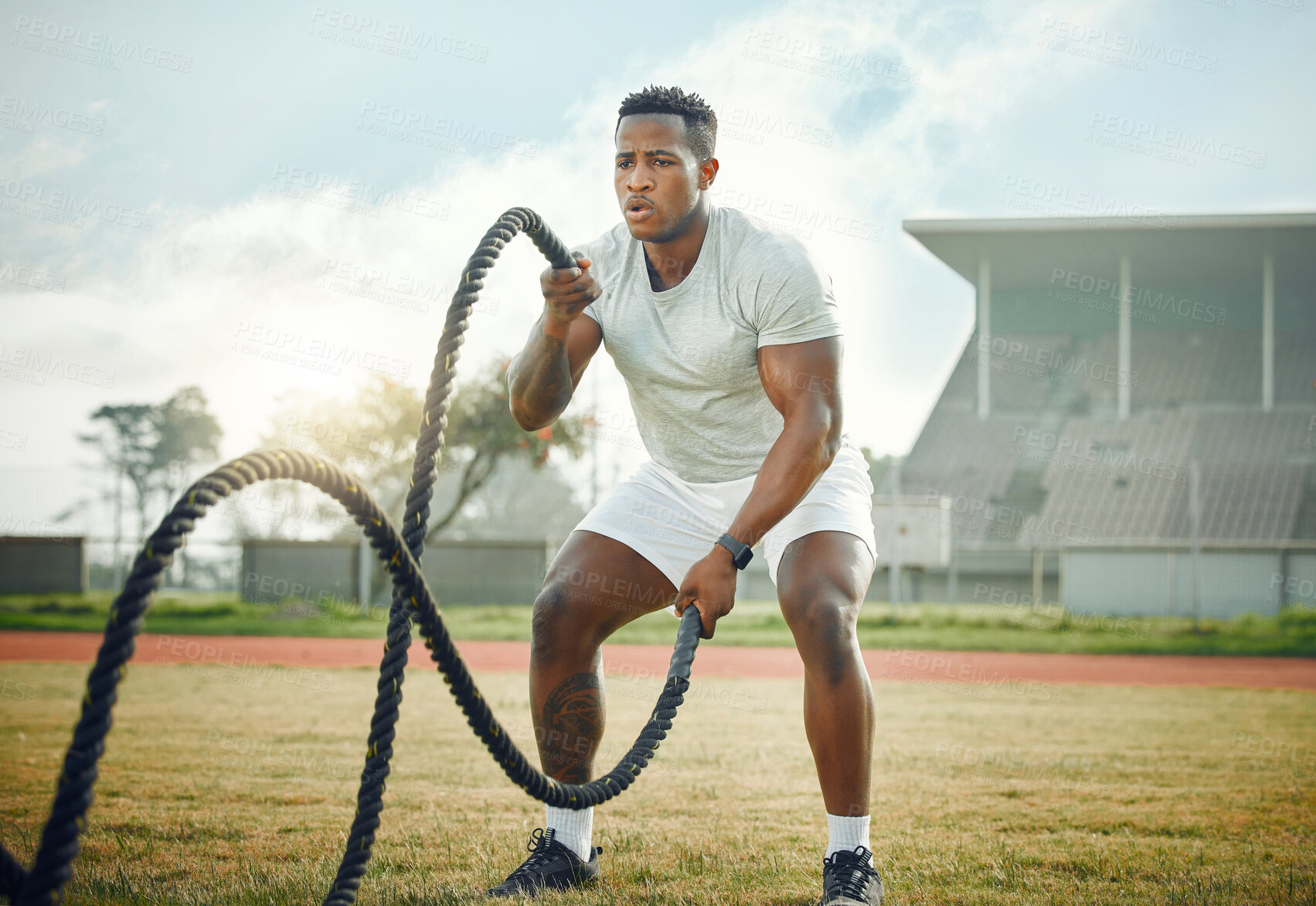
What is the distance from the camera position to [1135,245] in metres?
25.4

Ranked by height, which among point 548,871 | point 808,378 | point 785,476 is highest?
point 808,378

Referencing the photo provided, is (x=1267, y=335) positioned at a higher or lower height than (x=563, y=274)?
higher

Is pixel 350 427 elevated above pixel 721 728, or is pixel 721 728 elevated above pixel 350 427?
pixel 350 427

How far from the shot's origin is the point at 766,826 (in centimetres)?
357

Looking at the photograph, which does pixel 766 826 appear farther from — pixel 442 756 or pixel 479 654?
Answer: pixel 479 654

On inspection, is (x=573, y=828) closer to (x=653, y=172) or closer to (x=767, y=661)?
(x=653, y=172)

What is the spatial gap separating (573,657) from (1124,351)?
25.6 m

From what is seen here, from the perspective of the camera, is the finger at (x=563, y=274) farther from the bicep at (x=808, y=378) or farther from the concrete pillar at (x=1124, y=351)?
the concrete pillar at (x=1124, y=351)

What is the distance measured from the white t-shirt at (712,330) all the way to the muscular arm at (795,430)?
0.06 m

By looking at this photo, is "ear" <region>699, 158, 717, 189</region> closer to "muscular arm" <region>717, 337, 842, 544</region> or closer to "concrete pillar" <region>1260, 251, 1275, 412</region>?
"muscular arm" <region>717, 337, 842, 544</region>

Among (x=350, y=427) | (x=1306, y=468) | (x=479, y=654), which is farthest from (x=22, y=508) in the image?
(x=1306, y=468)

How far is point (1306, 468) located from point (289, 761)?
78.8 ft

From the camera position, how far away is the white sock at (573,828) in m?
2.89

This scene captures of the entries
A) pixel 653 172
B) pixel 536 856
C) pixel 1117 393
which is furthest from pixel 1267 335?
pixel 536 856
